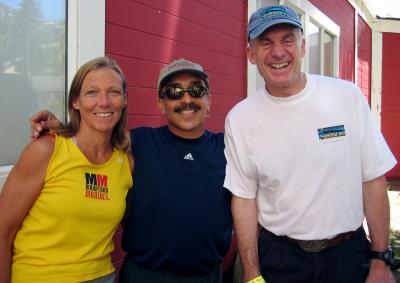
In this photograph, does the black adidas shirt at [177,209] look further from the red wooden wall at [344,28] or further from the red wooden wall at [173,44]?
the red wooden wall at [344,28]

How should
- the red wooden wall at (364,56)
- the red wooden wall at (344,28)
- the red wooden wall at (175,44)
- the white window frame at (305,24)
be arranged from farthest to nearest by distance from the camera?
the red wooden wall at (364,56) → the red wooden wall at (344,28) → the white window frame at (305,24) → the red wooden wall at (175,44)

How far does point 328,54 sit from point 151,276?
746 cm

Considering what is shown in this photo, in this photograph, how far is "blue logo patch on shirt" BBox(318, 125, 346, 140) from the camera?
1.96 meters

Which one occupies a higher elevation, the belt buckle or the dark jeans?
the belt buckle

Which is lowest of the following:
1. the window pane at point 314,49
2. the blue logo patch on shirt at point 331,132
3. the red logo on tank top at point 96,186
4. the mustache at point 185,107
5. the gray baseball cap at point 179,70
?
the red logo on tank top at point 96,186

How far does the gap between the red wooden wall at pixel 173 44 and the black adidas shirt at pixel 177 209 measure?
3.34 feet

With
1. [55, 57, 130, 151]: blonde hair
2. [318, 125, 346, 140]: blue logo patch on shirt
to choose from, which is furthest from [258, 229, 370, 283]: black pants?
[55, 57, 130, 151]: blonde hair

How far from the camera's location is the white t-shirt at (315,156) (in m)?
1.96

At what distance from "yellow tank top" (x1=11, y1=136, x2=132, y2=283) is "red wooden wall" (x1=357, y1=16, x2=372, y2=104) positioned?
10133 millimetres

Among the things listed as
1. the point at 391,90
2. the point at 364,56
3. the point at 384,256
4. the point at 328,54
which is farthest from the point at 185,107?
the point at 391,90

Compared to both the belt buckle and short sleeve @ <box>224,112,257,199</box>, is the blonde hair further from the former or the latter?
the belt buckle

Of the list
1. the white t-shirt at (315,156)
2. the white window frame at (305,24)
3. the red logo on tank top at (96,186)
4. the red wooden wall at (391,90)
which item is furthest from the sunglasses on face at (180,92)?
the red wooden wall at (391,90)

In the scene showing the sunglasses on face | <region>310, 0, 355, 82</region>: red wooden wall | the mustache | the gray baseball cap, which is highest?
<region>310, 0, 355, 82</region>: red wooden wall

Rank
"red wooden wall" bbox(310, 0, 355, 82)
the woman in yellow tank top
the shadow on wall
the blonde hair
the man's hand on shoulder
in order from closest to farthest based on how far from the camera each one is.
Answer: the woman in yellow tank top, the man's hand on shoulder, the blonde hair, the shadow on wall, "red wooden wall" bbox(310, 0, 355, 82)
